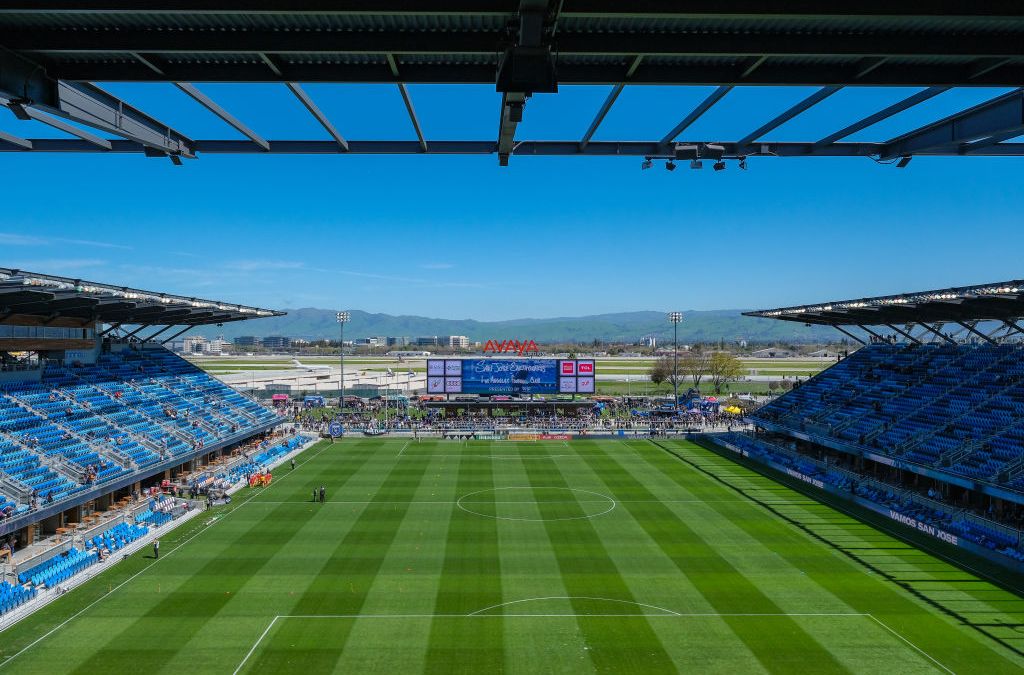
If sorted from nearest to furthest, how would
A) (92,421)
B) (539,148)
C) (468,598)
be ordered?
(539,148), (468,598), (92,421)

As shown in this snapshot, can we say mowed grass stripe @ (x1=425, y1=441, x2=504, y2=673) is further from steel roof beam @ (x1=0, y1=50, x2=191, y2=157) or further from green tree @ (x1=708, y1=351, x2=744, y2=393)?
green tree @ (x1=708, y1=351, x2=744, y2=393)

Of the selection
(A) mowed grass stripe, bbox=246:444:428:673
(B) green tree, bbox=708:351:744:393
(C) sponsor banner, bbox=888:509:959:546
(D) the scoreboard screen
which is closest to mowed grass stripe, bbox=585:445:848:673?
(C) sponsor banner, bbox=888:509:959:546

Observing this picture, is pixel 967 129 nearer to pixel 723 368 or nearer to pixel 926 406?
pixel 926 406

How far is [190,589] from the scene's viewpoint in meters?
21.1

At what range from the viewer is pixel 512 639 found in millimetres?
17469

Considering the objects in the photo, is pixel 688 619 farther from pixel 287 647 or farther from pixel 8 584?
pixel 8 584

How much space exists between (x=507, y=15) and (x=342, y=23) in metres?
1.24

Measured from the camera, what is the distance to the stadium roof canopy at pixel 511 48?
3.89 meters

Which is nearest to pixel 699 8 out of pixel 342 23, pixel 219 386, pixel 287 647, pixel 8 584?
pixel 342 23

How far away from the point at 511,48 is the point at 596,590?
2025 centimetres

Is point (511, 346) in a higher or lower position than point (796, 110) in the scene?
lower

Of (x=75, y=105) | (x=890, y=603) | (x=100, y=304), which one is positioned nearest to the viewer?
(x=75, y=105)

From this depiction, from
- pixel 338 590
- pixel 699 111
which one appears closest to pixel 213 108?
pixel 699 111

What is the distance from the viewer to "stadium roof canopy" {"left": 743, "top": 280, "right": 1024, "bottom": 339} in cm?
3158
